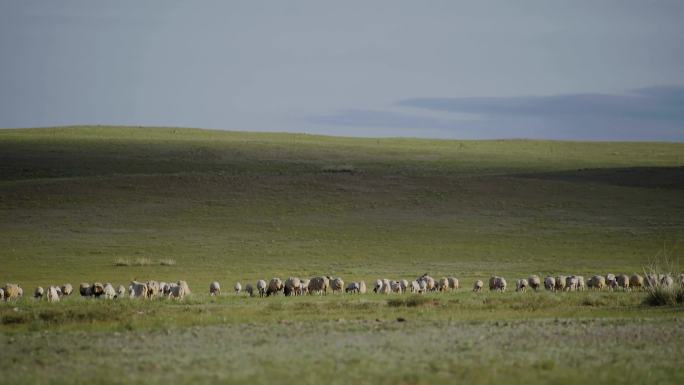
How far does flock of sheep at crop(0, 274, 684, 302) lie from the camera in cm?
2925

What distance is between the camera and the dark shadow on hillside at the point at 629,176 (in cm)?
6462

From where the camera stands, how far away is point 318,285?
102 ft

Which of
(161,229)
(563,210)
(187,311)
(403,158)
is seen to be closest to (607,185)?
(563,210)

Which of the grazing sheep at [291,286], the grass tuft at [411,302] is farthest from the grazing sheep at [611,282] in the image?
the grazing sheep at [291,286]

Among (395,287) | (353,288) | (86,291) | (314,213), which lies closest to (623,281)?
(395,287)

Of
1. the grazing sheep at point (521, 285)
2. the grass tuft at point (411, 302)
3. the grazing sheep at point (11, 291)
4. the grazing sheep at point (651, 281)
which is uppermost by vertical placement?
the grazing sheep at point (651, 281)

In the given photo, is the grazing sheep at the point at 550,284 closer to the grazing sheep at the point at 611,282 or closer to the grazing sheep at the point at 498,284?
the grazing sheep at the point at 498,284

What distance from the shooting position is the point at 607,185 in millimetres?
63969

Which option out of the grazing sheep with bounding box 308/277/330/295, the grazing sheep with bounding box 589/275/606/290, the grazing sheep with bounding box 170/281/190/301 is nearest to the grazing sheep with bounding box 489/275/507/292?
the grazing sheep with bounding box 589/275/606/290

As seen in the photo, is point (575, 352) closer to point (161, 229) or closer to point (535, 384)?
point (535, 384)

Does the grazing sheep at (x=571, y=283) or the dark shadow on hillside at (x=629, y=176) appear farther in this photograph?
the dark shadow on hillside at (x=629, y=176)

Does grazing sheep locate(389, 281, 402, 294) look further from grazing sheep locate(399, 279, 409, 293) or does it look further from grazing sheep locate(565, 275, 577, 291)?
grazing sheep locate(565, 275, 577, 291)

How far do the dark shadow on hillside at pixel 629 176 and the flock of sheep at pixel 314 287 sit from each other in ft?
109

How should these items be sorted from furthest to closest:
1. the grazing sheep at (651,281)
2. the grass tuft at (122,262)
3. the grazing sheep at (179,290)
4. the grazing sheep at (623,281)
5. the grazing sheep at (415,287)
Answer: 1. the grass tuft at (122,262)
2. the grazing sheep at (623,281)
3. the grazing sheep at (415,287)
4. the grazing sheep at (179,290)
5. the grazing sheep at (651,281)
